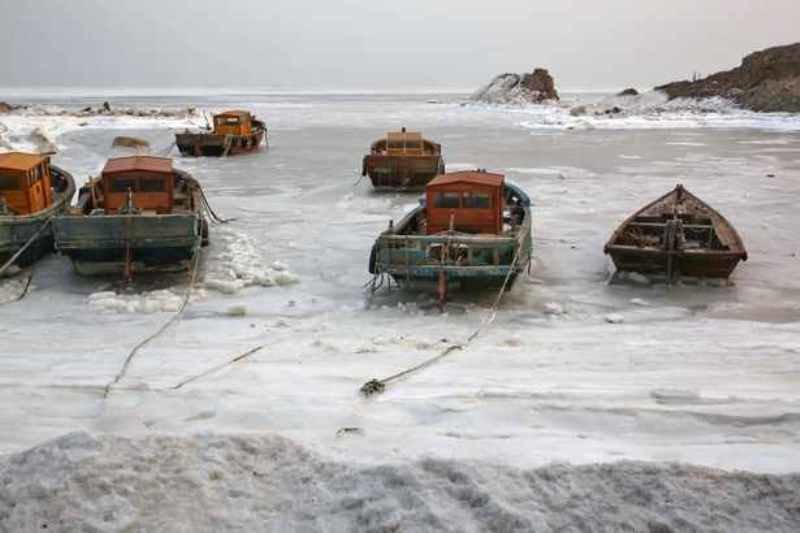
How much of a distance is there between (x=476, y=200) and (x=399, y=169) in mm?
11415

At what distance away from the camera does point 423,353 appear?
30.3ft

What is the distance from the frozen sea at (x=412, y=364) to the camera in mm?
6008

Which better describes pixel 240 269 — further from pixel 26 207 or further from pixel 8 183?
pixel 8 183

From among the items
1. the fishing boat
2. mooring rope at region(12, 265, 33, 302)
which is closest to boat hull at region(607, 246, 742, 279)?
the fishing boat

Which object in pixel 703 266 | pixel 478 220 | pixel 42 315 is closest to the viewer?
pixel 42 315

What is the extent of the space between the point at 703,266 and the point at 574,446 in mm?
7191

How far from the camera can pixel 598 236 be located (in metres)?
16.4

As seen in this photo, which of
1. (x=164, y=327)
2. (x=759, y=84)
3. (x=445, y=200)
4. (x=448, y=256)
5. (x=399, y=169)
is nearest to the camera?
(x=164, y=327)

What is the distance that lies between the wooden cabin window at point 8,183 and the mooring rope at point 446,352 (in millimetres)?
9068

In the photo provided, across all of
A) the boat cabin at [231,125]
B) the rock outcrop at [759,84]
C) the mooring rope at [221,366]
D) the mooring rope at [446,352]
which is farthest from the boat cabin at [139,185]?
the rock outcrop at [759,84]

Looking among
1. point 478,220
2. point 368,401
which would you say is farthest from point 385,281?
point 368,401

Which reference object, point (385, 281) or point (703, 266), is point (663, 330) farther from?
point (385, 281)

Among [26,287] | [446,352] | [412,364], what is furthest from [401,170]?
[412,364]

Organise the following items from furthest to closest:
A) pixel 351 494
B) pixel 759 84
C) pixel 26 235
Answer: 1. pixel 759 84
2. pixel 26 235
3. pixel 351 494
